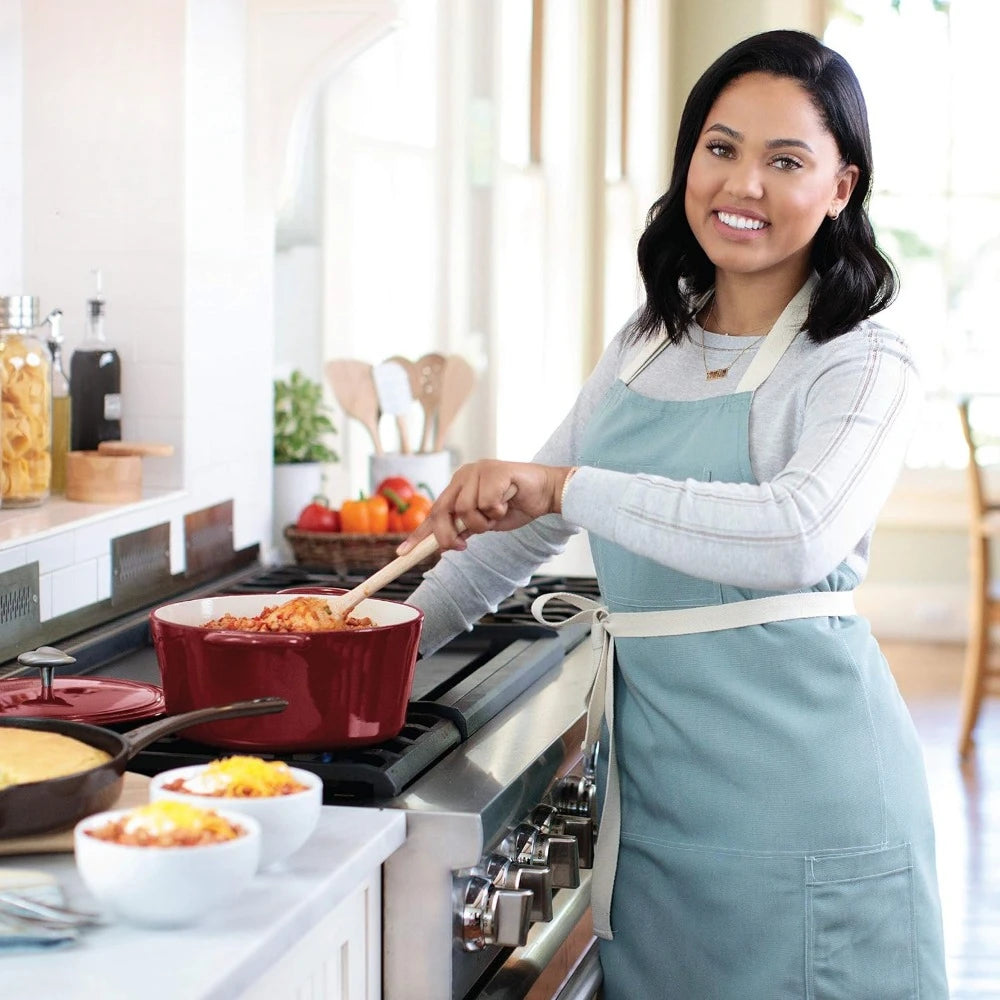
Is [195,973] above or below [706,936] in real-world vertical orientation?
above

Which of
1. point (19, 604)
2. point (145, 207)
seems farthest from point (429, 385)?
point (19, 604)

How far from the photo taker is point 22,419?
214 centimetres

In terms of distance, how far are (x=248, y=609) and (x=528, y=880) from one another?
42cm

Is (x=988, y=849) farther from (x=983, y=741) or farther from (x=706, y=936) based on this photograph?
(x=706, y=936)

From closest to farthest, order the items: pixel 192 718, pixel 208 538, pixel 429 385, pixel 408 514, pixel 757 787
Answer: pixel 192 718
pixel 757 787
pixel 208 538
pixel 408 514
pixel 429 385

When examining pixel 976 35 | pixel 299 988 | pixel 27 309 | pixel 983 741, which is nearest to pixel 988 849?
pixel 983 741

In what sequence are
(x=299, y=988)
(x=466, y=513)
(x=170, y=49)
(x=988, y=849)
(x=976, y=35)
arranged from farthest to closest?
(x=976, y=35) → (x=988, y=849) → (x=170, y=49) → (x=466, y=513) → (x=299, y=988)

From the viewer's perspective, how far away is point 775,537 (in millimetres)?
1477

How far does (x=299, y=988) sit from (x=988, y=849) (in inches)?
145

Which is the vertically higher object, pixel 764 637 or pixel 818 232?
pixel 818 232

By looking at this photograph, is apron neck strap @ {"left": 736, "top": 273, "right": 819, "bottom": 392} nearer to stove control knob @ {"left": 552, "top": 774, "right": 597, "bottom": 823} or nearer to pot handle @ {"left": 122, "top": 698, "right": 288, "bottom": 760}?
stove control knob @ {"left": 552, "top": 774, "right": 597, "bottom": 823}

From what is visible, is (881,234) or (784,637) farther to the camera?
(881,234)

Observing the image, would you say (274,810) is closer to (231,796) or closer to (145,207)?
(231,796)

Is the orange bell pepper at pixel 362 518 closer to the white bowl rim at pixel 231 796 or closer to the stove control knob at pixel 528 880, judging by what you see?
the stove control knob at pixel 528 880
